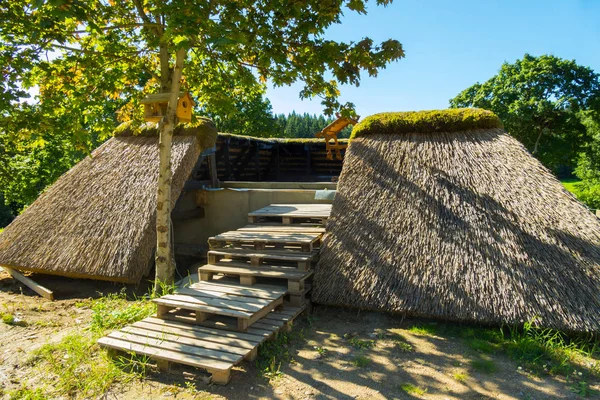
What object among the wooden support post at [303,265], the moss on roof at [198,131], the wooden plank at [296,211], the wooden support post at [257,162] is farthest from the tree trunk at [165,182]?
the wooden support post at [257,162]

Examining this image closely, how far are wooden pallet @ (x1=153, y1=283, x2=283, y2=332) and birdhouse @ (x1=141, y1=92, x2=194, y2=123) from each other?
2.96 metres

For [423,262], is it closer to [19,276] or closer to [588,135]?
[19,276]

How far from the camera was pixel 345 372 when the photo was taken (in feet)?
12.8

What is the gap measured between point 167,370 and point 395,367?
92.6 inches

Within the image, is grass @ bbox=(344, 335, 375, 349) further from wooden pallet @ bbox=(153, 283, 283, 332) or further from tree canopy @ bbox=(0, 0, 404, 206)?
tree canopy @ bbox=(0, 0, 404, 206)

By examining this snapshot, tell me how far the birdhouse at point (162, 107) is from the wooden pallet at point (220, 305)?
2955 millimetres

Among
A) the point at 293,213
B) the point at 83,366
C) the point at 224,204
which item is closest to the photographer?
the point at 83,366

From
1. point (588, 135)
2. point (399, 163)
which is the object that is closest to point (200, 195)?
point (399, 163)

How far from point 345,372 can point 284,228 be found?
2.99 meters

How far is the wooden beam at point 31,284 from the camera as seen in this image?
21.7ft

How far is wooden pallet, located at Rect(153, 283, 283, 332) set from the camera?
4.22m

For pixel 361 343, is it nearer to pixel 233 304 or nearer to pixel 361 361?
pixel 361 361

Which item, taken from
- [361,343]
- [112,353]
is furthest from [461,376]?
[112,353]

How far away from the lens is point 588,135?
23.4m
